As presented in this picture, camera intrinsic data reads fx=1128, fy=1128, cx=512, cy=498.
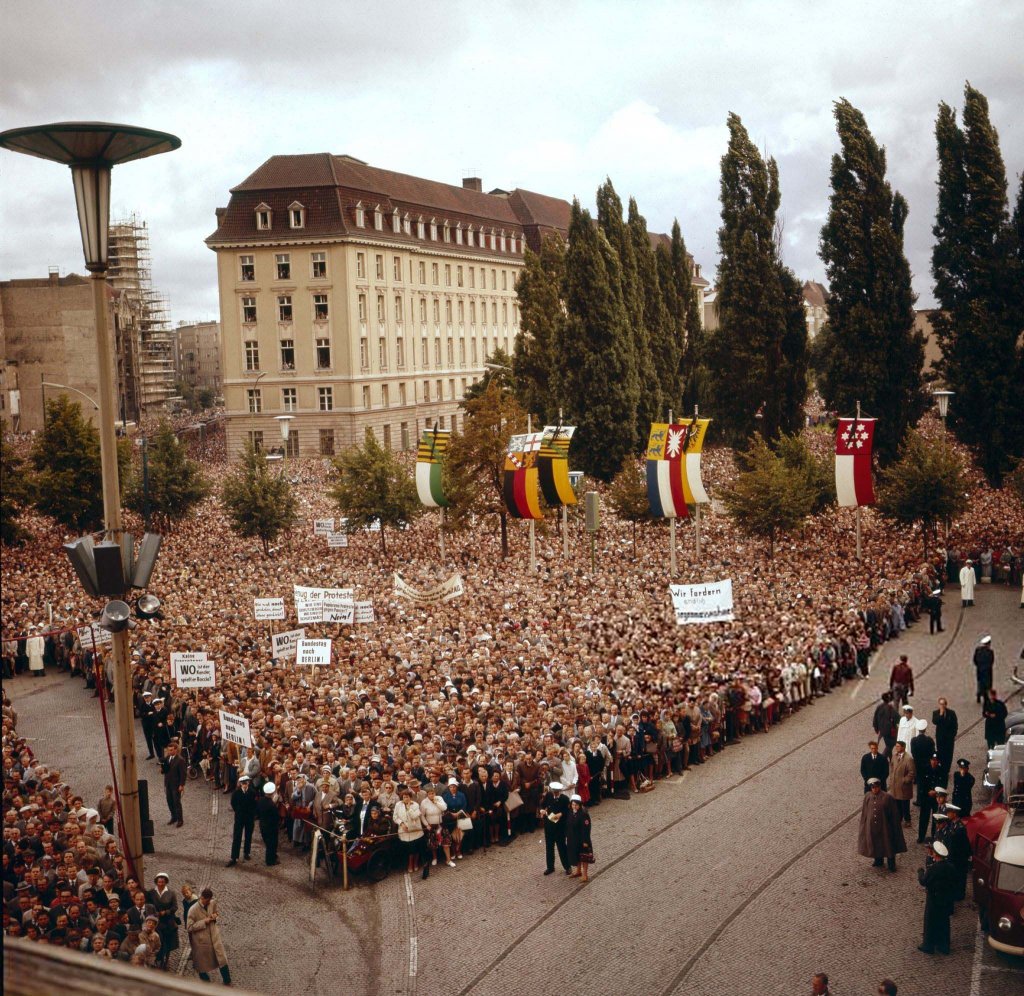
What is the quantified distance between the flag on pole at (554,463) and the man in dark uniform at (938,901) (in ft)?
70.9

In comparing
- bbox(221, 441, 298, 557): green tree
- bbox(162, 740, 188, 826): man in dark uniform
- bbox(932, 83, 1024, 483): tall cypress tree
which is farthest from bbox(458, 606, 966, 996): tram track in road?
bbox(221, 441, 298, 557): green tree

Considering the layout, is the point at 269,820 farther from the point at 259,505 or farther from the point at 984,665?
the point at 259,505

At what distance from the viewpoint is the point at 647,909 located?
13.0 m

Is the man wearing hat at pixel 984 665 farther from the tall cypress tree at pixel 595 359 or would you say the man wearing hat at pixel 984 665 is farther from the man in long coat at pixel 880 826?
the tall cypress tree at pixel 595 359

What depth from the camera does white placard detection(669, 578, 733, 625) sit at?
906 inches

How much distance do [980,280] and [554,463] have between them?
1787 cm

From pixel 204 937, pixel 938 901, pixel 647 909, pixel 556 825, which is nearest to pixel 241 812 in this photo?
pixel 204 937

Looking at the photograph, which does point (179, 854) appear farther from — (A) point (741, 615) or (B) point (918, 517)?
(B) point (918, 517)

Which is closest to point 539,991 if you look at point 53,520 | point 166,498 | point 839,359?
point 839,359

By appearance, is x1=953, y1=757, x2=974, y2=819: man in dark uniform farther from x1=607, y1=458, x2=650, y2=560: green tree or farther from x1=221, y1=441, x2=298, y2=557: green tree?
x1=221, y1=441, x2=298, y2=557: green tree

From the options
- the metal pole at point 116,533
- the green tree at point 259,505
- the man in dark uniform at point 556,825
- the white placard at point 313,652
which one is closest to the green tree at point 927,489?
the white placard at point 313,652

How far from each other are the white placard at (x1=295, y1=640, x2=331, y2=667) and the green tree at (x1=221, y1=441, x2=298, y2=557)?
60.7ft

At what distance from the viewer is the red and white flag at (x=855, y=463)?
32.6 m

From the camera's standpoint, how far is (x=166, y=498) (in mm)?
45500
